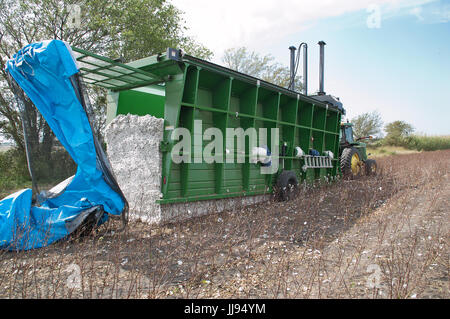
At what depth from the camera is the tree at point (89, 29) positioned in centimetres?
1293

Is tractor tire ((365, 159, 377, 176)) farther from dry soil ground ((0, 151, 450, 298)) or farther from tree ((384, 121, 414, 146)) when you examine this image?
tree ((384, 121, 414, 146))

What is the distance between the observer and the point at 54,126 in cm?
415

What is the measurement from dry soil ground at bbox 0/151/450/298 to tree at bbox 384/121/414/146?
3036cm

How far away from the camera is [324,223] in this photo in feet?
17.3

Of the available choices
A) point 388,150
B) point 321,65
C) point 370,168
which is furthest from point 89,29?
point 388,150

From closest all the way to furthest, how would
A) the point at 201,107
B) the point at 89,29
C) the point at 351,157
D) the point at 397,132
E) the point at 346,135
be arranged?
1. the point at 201,107
2. the point at 351,157
3. the point at 346,135
4. the point at 89,29
5. the point at 397,132

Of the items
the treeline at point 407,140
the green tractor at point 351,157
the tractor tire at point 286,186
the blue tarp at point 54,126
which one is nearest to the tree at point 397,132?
the treeline at point 407,140

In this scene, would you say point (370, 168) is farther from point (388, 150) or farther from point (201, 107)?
point (388, 150)

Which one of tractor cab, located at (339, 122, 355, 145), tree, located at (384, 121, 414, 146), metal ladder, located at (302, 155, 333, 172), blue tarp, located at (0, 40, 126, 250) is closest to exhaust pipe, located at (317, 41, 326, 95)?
tractor cab, located at (339, 122, 355, 145)

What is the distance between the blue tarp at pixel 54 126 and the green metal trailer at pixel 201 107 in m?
0.44

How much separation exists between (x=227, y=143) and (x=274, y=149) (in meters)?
1.41

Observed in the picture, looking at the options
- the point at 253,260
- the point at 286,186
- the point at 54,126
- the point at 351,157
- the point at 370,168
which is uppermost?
the point at 54,126

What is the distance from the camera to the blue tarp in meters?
3.93

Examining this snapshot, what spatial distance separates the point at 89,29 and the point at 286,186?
11.9m
